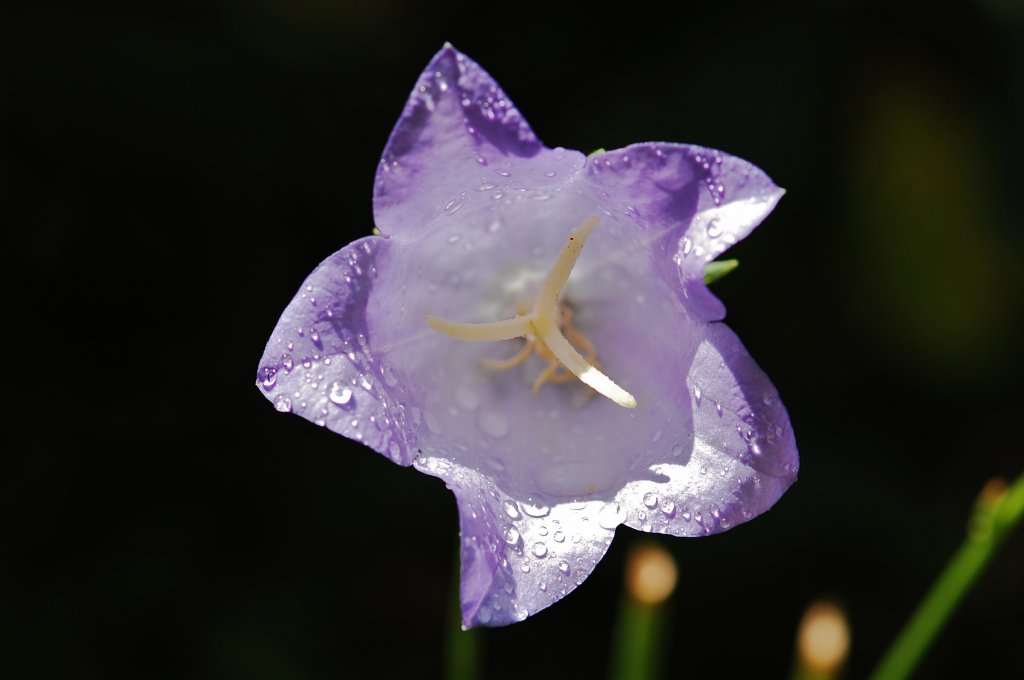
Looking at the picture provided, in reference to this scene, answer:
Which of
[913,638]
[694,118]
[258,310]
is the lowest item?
[913,638]

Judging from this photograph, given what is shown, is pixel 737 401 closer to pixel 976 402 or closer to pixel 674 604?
pixel 674 604

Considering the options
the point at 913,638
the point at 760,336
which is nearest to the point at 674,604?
the point at 760,336

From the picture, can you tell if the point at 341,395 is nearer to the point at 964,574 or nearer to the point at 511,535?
the point at 511,535

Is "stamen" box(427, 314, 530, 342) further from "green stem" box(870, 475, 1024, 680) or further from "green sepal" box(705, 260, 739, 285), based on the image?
"green stem" box(870, 475, 1024, 680)

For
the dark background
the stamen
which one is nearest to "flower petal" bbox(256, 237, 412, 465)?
the stamen

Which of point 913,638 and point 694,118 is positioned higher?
point 694,118

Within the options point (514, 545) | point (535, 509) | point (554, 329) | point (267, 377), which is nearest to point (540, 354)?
point (554, 329)
